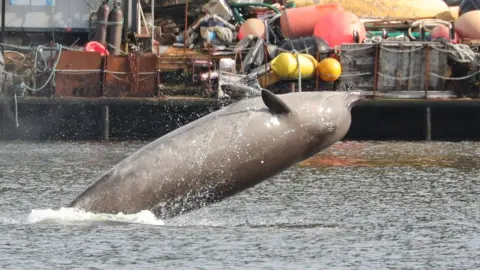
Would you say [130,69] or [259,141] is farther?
[130,69]

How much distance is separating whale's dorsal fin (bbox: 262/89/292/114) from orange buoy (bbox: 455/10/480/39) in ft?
72.7

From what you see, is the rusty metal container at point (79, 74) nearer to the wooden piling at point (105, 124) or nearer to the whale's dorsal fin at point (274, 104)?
the wooden piling at point (105, 124)

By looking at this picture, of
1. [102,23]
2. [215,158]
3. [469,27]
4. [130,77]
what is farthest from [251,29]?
[215,158]

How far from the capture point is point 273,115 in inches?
715

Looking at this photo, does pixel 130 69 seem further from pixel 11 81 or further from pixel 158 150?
pixel 158 150

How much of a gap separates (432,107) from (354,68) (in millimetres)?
2326

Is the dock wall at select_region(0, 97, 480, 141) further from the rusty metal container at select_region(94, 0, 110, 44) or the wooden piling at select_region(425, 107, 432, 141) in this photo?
the rusty metal container at select_region(94, 0, 110, 44)

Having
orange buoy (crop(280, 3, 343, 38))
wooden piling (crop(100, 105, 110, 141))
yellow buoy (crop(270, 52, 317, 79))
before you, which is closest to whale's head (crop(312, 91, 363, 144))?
yellow buoy (crop(270, 52, 317, 79))

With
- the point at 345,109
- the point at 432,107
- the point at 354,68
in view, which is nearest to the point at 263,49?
the point at 354,68

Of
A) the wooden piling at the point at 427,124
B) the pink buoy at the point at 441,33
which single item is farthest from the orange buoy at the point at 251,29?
the wooden piling at the point at 427,124

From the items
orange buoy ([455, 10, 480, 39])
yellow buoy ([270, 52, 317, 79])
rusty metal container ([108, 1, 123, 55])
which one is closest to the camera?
yellow buoy ([270, 52, 317, 79])

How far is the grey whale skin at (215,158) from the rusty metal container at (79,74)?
18.1 metres

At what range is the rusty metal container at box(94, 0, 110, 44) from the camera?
3853cm

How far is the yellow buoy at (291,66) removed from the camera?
35750 mm
